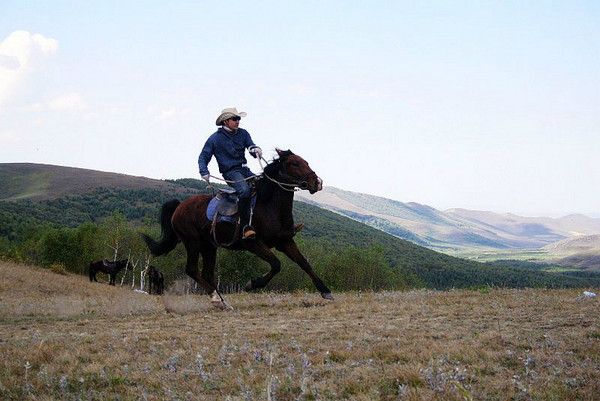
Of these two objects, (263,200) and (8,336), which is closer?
(8,336)

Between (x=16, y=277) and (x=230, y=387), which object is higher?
(x=230, y=387)

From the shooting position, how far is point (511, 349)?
699cm

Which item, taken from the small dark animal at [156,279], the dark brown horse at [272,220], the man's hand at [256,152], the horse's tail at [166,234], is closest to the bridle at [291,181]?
the dark brown horse at [272,220]

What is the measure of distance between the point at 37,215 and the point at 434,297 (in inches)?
5465

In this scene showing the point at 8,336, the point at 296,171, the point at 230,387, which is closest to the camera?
the point at 230,387

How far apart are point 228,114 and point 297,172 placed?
2.31 metres

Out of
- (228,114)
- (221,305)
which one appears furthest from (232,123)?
(221,305)

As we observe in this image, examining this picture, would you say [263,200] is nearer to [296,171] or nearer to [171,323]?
[296,171]

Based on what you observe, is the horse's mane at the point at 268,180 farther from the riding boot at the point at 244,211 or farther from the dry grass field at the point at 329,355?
the dry grass field at the point at 329,355

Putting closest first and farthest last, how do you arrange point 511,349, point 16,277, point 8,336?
point 511,349
point 8,336
point 16,277

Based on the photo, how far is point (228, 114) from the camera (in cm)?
1380

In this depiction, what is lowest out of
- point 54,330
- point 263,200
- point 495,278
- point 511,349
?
→ point 495,278

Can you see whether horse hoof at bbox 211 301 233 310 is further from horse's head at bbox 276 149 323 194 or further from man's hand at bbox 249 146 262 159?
man's hand at bbox 249 146 262 159

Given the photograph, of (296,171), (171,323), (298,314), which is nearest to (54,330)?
(171,323)
